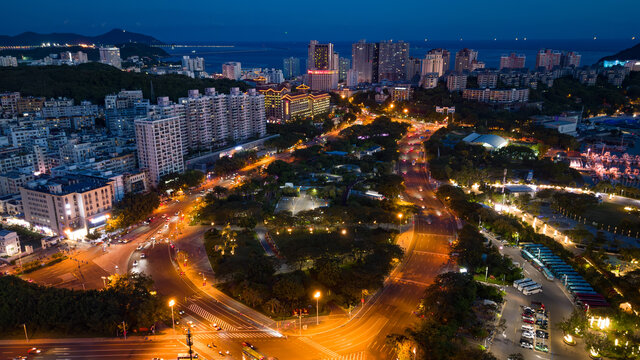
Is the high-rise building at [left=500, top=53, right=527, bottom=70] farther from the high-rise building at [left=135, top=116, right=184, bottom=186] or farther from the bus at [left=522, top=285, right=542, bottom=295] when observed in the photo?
the bus at [left=522, top=285, right=542, bottom=295]

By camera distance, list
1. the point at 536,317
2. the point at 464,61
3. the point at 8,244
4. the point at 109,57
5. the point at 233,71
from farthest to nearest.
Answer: the point at 233,71 < the point at 464,61 < the point at 109,57 < the point at 8,244 < the point at 536,317

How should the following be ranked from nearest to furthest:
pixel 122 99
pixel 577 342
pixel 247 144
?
pixel 577 342
pixel 247 144
pixel 122 99

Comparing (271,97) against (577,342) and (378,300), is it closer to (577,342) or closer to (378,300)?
(378,300)

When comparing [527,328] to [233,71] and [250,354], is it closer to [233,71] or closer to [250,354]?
[250,354]

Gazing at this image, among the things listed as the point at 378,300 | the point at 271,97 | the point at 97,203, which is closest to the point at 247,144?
the point at 271,97

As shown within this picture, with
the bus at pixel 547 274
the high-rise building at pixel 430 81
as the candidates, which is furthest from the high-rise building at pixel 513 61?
the bus at pixel 547 274

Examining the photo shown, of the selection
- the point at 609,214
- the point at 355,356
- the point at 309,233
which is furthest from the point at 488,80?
the point at 355,356

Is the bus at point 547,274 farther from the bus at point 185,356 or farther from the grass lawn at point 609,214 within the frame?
the bus at point 185,356
